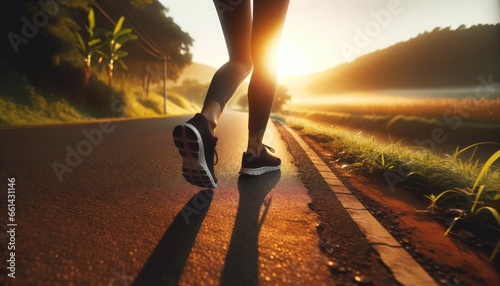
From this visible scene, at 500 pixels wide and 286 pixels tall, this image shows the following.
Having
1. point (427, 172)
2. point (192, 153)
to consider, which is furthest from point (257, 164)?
point (427, 172)

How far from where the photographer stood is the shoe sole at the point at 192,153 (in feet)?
4.50

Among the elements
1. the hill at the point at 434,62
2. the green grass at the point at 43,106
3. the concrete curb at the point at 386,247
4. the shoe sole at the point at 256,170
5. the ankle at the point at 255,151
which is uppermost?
the hill at the point at 434,62

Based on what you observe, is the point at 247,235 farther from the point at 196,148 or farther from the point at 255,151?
the point at 255,151

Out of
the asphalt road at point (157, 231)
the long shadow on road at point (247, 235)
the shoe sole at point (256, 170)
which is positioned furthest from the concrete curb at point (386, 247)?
the shoe sole at point (256, 170)

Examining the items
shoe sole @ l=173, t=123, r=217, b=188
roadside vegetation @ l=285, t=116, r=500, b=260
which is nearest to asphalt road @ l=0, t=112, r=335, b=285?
shoe sole @ l=173, t=123, r=217, b=188

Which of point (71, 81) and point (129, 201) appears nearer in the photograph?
point (129, 201)

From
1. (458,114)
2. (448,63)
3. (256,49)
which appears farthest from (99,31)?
(448,63)

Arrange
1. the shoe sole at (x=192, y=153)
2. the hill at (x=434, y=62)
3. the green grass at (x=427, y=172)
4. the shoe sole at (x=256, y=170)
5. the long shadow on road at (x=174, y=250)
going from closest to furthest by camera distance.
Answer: the long shadow on road at (x=174, y=250), the shoe sole at (x=192, y=153), the green grass at (x=427, y=172), the shoe sole at (x=256, y=170), the hill at (x=434, y=62)

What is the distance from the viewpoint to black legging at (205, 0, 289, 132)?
5.64 ft

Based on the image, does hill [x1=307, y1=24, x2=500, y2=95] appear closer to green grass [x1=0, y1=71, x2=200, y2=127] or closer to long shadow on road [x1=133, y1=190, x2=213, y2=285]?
green grass [x1=0, y1=71, x2=200, y2=127]

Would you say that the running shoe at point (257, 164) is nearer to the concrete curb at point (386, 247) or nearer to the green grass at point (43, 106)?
the concrete curb at point (386, 247)

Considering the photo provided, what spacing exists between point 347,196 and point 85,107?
584 inches

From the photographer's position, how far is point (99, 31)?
42.0 feet

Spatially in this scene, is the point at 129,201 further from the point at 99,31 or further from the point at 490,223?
the point at 99,31
